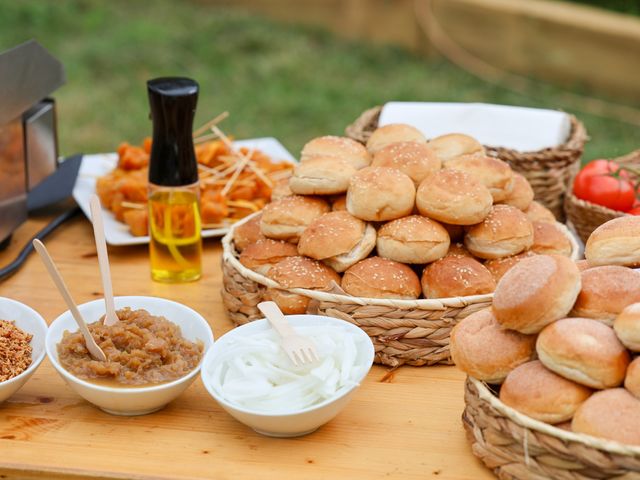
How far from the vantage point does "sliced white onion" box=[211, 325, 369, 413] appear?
1.64 metres

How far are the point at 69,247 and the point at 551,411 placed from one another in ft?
5.27

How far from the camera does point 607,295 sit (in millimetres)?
1559

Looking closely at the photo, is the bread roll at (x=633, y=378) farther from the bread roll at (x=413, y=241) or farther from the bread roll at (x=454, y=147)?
the bread roll at (x=454, y=147)

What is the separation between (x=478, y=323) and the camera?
163 centimetres

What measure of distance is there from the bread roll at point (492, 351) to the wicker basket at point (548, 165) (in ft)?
3.62

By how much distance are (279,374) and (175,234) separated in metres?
0.78

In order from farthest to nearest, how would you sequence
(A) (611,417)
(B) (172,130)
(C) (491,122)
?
(C) (491,122)
(B) (172,130)
(A) (611,417)

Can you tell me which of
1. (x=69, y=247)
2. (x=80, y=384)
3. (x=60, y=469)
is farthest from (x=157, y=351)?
(x=69, y=247)

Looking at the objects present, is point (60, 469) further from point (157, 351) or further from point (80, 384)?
point (157, 351)

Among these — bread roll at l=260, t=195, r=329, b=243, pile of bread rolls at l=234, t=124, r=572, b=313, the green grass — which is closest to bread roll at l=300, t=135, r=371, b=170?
pile of bread rolls at l=234, t=124, r=572, b=313

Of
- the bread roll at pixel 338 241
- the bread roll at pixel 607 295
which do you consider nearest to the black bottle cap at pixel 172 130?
the bread roll at pixel 338 241

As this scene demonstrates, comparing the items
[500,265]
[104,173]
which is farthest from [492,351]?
[104,173]

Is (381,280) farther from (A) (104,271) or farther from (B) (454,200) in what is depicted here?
(A) (104,271)

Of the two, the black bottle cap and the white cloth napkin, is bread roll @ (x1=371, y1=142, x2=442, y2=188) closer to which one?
the black bottle cap
